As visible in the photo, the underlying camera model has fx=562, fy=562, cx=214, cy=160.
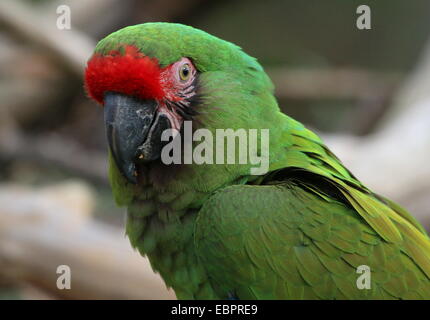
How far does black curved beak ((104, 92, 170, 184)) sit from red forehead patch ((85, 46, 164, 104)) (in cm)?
3

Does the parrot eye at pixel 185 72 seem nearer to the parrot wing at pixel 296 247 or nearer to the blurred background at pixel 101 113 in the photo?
the parrot wing at pixel 296 247

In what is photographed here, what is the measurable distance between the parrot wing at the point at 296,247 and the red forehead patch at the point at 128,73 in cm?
41

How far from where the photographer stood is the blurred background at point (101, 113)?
3.31m

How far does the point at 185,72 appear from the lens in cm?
186

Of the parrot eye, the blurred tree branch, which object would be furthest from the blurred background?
the parrot eye

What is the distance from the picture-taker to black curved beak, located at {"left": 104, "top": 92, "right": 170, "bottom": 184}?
1785 mm

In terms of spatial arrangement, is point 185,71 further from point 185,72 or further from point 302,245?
point 302,245

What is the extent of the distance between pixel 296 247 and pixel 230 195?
0.27 m

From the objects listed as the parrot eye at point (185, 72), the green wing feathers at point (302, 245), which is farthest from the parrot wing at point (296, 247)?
the parrot eye at point (185, 72)

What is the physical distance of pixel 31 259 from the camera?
3297 mm

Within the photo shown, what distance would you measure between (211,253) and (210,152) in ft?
1.08

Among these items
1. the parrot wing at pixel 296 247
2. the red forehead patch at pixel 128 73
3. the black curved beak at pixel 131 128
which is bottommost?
the parrot wing at pixel 296 247

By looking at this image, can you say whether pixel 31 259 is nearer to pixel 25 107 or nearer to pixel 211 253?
pixel 211 253

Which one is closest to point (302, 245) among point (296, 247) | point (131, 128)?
point (296, 247)
